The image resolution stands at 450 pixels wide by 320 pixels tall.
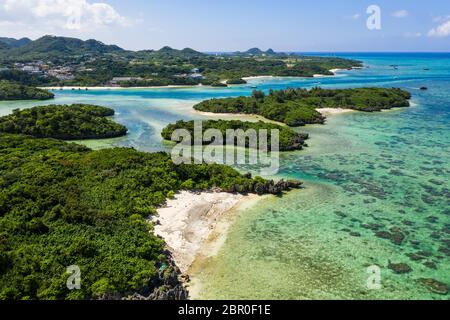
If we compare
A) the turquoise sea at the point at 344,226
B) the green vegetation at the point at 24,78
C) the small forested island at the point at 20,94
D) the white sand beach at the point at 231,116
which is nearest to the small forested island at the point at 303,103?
the white sand beach at the point at 231,116

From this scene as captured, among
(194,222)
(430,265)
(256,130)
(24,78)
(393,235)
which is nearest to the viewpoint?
(430,265)

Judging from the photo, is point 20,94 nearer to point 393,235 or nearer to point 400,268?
point 393,235

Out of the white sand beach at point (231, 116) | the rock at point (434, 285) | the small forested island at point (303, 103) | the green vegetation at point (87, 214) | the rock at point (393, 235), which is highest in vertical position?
the small forested island at point (303, 103)

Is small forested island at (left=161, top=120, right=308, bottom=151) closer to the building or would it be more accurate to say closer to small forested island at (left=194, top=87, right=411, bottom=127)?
small forested island at (left=194, top=87, right=411, bottom=127)

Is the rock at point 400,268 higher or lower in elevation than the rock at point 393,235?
lower

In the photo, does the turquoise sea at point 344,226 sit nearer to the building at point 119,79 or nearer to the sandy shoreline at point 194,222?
the sandy shoreline at point 194,222

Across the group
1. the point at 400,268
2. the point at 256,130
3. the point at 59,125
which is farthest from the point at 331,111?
the point at 400,268
